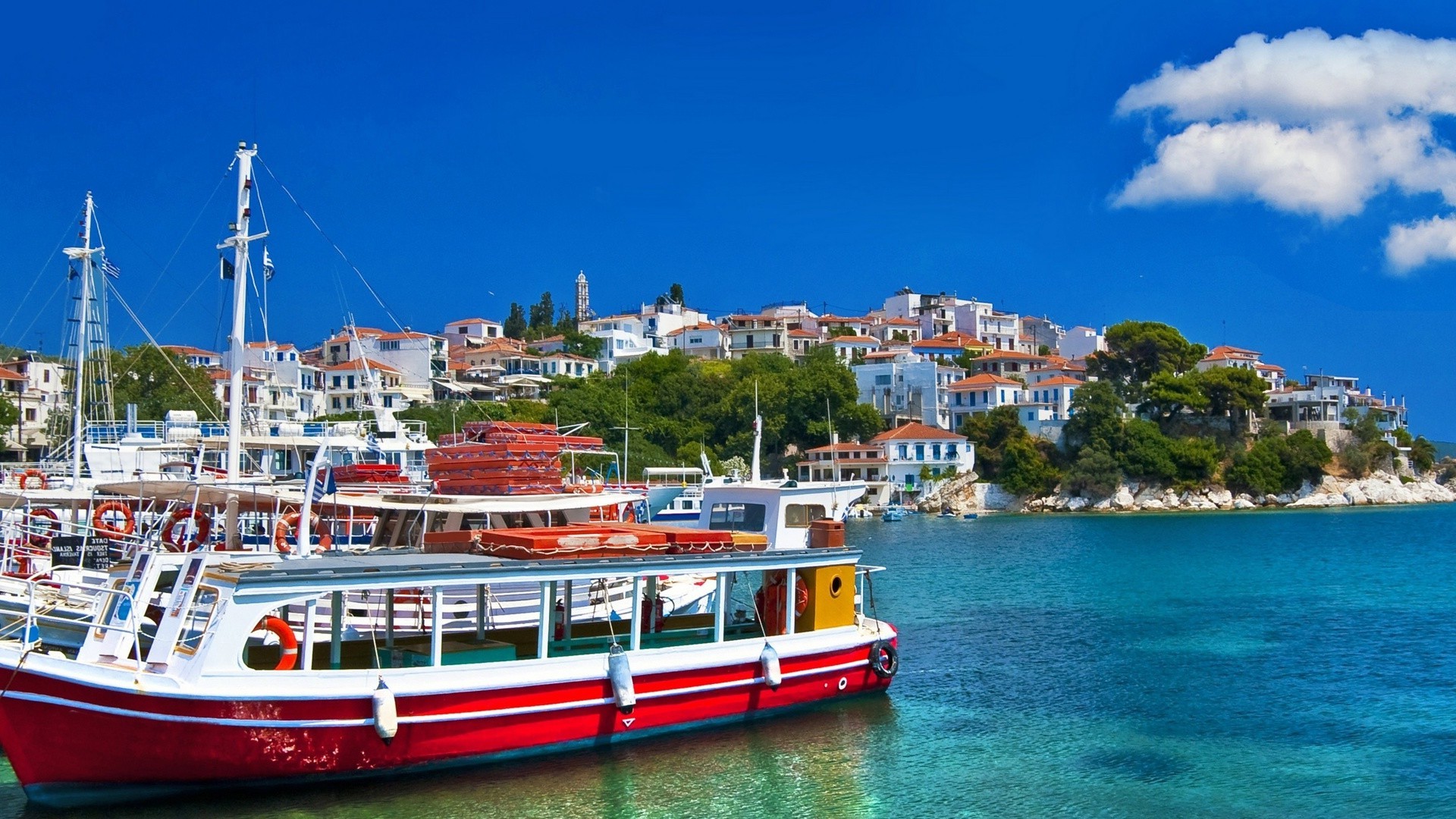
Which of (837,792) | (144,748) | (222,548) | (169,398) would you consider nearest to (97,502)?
(222,548)

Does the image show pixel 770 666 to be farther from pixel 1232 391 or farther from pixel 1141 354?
pixel 1141 354

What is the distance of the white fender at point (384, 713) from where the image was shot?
551 inches

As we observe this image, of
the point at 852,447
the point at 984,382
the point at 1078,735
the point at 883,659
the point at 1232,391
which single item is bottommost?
the point at 1078,735

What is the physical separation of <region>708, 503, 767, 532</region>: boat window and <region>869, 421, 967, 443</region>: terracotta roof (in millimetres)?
61875

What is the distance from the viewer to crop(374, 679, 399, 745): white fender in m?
14.0

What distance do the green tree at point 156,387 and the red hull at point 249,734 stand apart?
49.8 metres

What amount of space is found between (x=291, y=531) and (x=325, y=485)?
6.35 meters

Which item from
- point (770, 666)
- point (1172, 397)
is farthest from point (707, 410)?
point (770, 666)

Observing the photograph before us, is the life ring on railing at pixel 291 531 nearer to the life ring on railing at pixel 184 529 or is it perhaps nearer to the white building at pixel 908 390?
the life ring on railing at pixel 184 529

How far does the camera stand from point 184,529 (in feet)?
74.6

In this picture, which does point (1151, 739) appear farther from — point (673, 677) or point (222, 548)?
point (222, 548)

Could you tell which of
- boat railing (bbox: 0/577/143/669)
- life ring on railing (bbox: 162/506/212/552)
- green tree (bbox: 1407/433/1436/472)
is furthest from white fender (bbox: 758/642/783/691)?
green tree (bbox: 1407/433/1436/472)

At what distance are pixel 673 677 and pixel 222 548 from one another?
10.1m

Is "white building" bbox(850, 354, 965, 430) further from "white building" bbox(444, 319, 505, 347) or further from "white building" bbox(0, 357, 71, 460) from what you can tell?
"white building" bbox(0, 357, 71, 460)
